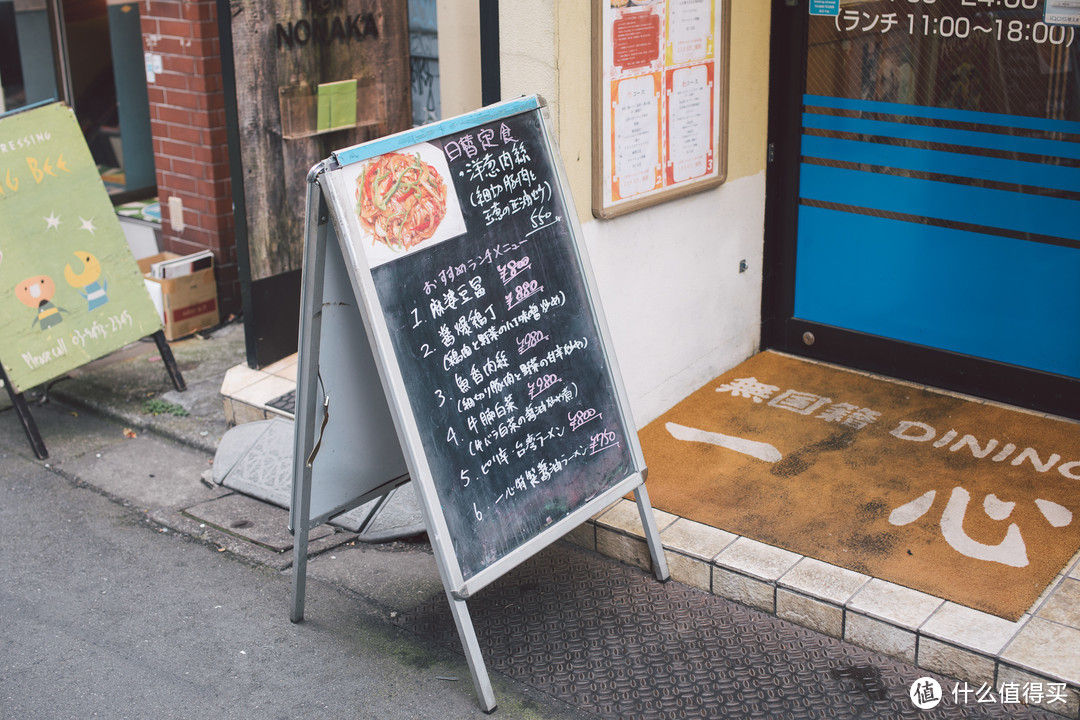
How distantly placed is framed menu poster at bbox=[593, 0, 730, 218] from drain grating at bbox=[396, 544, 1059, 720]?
4.97ft

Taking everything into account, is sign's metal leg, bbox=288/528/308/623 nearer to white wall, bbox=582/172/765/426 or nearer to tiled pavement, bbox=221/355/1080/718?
tiled pavement, bbox=221/355/1080/718

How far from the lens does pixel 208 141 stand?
6676mm

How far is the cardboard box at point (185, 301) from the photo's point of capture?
260 inches

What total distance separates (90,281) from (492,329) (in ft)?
9.34

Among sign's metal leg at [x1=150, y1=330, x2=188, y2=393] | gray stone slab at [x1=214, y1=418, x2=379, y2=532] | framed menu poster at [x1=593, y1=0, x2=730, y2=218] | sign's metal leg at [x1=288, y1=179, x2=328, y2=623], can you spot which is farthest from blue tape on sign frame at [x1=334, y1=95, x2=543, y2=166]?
sign's metal leg at [x1=150, y1=330, x2=188, y2=393]

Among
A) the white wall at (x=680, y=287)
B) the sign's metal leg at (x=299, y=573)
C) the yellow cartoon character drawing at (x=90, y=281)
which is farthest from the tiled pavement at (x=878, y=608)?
the yellow cartoon character drawing at (x=90, y=281)

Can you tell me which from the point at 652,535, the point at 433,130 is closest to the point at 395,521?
the point at 652,535

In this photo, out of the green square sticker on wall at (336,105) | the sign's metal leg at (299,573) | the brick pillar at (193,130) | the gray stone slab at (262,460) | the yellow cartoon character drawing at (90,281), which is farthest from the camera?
the brick pillar at (193,130)

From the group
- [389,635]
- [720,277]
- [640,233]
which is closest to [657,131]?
[640,233]

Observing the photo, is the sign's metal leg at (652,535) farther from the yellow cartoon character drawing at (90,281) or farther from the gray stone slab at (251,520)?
the yellow cartoon character drawing at (90,281)

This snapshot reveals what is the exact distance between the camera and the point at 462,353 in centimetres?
350


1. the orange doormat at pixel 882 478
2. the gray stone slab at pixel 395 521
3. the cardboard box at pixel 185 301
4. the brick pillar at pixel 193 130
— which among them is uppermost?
the brick pillar at pixel 193 130

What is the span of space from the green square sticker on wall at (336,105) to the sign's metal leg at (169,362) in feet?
Result: 4.60

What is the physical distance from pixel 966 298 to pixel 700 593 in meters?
2.04
